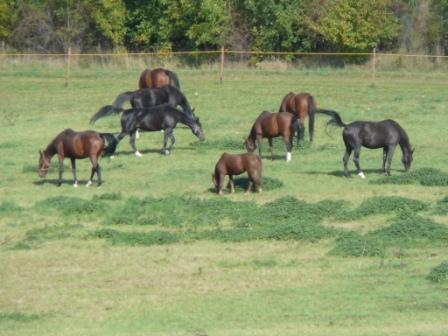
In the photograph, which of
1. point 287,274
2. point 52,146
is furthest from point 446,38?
point 287,274

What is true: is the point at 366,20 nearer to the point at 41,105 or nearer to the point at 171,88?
the point at 41,105

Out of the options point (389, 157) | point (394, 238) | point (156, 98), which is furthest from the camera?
point (156, 98)

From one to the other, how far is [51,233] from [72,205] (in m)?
1.53

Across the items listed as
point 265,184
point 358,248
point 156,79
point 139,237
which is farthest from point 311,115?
point 358,248

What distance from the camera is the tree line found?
49938 mm

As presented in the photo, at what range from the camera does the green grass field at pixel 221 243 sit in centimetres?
1429

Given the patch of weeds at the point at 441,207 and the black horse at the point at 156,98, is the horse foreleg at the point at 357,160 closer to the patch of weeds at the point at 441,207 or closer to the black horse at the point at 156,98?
the patch of weeds at the point at 441,207

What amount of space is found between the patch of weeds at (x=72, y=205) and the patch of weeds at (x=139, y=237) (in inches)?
62.9

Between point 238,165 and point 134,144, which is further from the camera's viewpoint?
point 134,144

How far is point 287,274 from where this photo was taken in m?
16.5

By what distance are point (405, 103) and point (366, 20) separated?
15.0 metres

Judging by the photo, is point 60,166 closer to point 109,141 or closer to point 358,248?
point 109,141

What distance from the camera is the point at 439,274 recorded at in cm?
1585

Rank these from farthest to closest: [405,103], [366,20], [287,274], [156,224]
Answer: [366,20] → [405,103] → [156,224] → [287,274]
